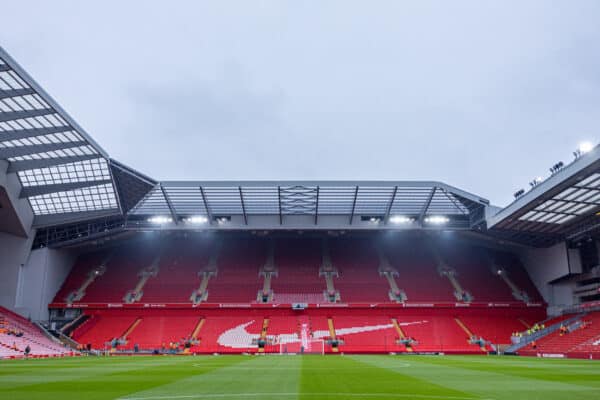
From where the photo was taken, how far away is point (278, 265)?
61625 millimetres

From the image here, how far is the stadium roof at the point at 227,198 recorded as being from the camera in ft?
118

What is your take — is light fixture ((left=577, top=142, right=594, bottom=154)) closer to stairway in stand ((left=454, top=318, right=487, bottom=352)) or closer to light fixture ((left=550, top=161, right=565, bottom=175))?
light fixture ((left=550, top=161, right=565, bottom=175))

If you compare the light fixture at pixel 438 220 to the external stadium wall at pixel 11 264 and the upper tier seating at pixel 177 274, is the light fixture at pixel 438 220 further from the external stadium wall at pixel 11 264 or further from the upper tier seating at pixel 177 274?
the external stadium wall at pixel 11 264

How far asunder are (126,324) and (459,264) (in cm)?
4020

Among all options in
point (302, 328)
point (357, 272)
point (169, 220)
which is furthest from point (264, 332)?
point (169, 220)

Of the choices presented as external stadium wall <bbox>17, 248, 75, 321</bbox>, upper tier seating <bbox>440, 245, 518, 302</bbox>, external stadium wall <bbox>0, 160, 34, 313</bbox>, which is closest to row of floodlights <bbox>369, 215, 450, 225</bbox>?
upper tier seating <bbox>440, 245, 518, 302</bbox>

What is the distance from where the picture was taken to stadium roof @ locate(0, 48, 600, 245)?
118 ft

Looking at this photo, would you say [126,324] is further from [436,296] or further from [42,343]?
[436,296]

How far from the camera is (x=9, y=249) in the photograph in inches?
1954

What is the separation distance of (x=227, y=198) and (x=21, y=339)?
72.7 feet

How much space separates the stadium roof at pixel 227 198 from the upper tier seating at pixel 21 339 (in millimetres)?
9312

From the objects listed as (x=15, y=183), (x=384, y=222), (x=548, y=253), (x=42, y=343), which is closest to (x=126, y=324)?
(x=42, y=343)

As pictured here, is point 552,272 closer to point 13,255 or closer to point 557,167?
point 557,167

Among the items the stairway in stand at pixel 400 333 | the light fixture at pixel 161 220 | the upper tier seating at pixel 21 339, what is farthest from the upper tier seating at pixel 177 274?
the stairway in stand at pixel 400 333
